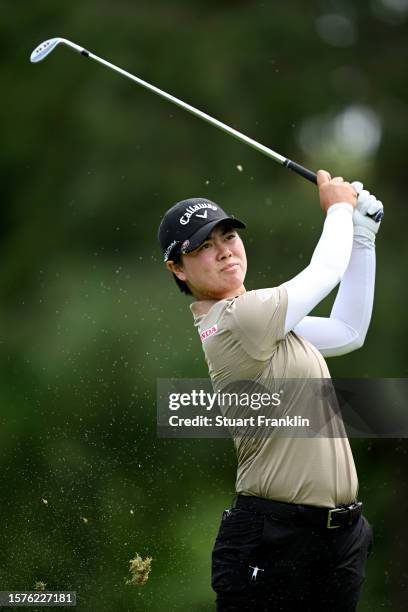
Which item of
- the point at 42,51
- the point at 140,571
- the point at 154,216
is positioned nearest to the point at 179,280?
the point at 42,51

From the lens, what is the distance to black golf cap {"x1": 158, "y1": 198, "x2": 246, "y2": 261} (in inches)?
129

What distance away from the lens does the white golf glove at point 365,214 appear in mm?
3322

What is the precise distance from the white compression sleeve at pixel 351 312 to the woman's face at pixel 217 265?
254 mm

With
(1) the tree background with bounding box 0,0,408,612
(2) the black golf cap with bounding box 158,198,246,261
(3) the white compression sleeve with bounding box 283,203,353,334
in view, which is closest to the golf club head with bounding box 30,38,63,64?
(2) the black golf cap with bounding box 158,198,246,261

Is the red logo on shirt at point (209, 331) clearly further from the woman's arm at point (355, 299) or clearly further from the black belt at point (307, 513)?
the black belt at point (307, 513)

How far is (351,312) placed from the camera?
3398mm

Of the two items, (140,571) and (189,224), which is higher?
(189,224)

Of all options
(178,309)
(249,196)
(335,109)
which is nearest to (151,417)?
(178,309)

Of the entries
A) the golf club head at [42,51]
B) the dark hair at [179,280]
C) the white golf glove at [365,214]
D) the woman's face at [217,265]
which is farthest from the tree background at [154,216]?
the white golf glove at [365,214]

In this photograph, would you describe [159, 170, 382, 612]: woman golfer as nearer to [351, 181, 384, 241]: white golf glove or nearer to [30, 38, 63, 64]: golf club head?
[351, 181, 384, 241]: white golf glove

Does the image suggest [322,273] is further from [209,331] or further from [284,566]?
[284,566]

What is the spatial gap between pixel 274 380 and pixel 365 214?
0.56m

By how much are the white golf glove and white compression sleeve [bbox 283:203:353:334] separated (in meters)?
0.16

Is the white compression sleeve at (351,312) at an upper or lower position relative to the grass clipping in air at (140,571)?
A: upper
